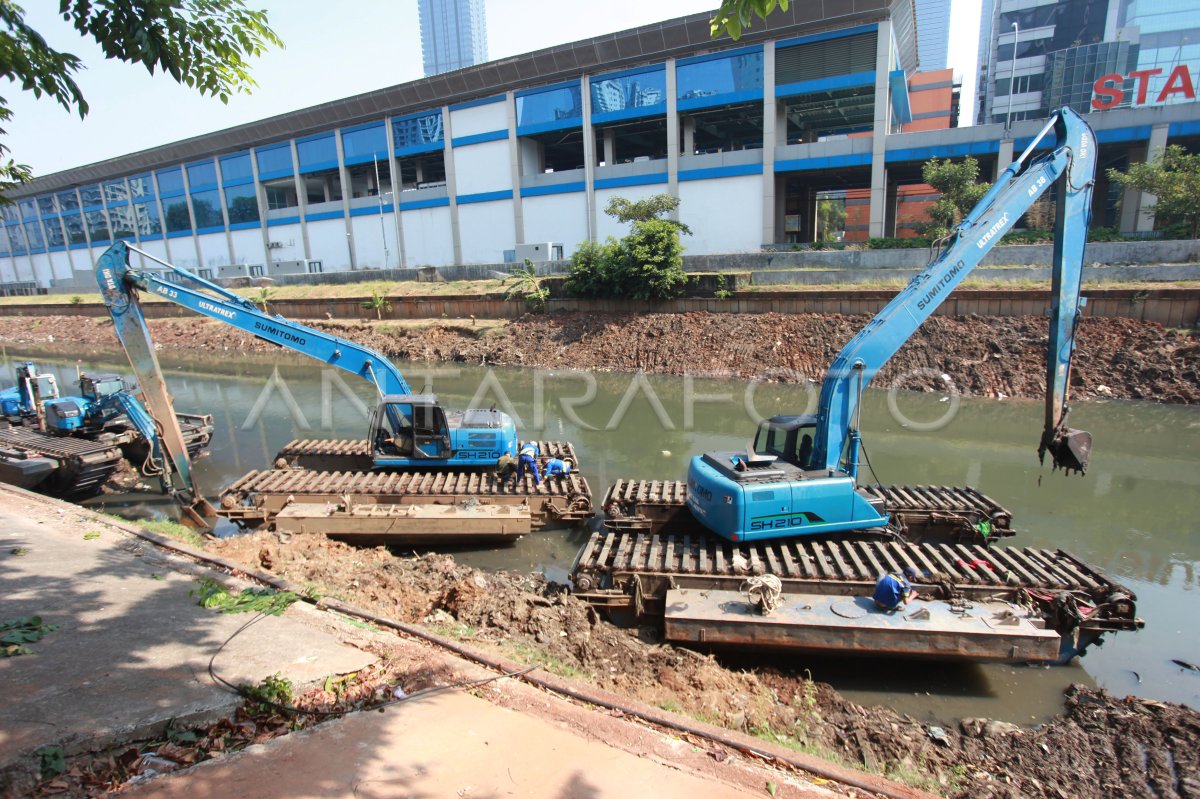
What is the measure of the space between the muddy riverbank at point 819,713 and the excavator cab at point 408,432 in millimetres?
3614

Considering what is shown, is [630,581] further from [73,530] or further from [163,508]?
[163,508]

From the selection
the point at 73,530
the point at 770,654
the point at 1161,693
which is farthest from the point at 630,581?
the point at 73,530

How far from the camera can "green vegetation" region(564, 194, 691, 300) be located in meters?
26.5

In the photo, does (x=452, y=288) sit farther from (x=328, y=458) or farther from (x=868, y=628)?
(x=868, y=628)

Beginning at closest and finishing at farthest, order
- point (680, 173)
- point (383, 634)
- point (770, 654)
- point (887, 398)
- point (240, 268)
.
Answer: point (383, 634)
point (770, 654)
point (887, 398)
point (680, 173)
point (240, 268)

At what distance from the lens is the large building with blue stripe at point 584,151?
30.1 m

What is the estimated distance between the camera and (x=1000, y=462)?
1432 cm

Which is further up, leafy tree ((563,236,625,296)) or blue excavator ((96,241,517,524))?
leafy tree ((563,236,625,296))

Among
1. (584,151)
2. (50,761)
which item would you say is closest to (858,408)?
(50,761)

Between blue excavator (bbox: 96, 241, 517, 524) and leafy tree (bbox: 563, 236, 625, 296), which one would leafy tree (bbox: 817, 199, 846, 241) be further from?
blue excavator (bbox: 96, 241, 517, 524)

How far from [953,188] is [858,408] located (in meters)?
24.2

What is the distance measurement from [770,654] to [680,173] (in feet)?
102

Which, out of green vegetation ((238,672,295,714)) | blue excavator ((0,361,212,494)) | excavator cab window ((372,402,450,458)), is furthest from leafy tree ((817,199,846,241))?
green vegetation ((238,672,295,714))

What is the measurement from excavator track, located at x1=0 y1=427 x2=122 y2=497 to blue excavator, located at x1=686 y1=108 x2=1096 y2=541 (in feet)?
38.1
